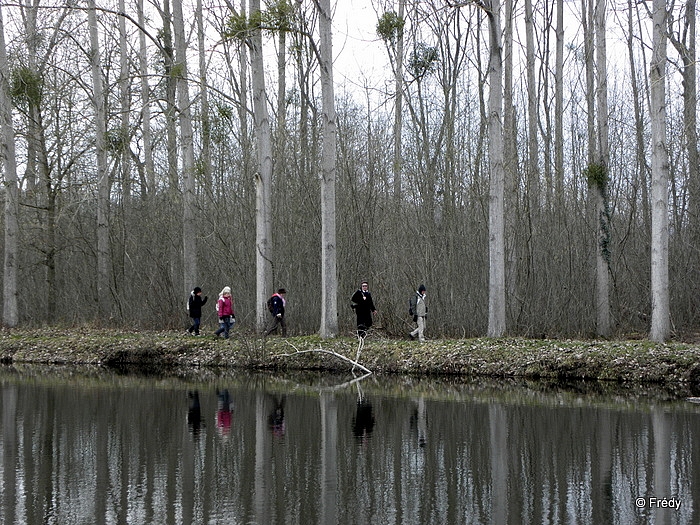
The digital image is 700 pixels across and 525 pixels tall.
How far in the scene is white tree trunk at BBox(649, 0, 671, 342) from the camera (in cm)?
2159

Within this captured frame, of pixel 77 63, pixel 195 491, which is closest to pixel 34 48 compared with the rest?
pixel 77 63

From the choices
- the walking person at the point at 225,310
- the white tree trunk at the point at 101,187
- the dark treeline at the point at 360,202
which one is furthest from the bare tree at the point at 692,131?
the white tree trunk at the point at 101,187

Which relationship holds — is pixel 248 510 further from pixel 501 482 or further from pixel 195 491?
pixel 501 482

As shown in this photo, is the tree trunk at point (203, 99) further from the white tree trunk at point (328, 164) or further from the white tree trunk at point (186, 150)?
the white tree trunk at point (328, 164)

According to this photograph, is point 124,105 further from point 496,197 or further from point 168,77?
point 496,197

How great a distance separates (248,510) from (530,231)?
20440mm

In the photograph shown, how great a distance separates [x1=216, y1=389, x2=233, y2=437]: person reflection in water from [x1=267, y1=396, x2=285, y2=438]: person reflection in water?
664mm

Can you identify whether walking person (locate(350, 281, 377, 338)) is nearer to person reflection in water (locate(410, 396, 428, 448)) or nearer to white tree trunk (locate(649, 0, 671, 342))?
white tree trunk (locate(649, 0, 671, 342))

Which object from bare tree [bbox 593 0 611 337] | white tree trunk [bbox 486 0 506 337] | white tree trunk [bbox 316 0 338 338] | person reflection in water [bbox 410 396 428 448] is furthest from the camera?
bare tree [bbox 593 0 611 337]

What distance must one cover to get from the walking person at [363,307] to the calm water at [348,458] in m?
6.39

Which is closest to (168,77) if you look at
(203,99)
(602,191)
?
(203,99)

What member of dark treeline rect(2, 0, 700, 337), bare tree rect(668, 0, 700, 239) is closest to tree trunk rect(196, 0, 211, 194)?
dark treeline rect(2, 0, 700, 337)

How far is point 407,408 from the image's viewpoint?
51.8ft

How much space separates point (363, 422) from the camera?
46.3ft
